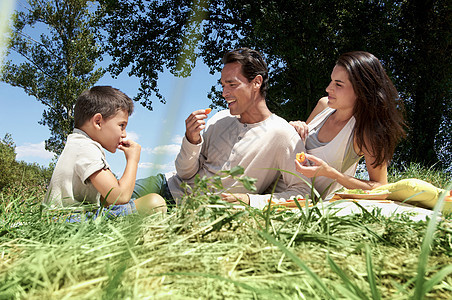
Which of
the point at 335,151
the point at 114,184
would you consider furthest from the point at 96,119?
the point at 335,151

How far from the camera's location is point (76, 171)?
2.70 m

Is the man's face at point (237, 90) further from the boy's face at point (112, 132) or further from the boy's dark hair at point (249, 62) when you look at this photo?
the boy's face at point (112, 132)

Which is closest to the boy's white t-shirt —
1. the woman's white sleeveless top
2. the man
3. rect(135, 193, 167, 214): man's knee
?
rect(135, 193, 167, 214): man's knee

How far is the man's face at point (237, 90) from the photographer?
144 inches

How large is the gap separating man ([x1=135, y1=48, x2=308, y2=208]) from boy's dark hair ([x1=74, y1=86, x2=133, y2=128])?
2.19ft

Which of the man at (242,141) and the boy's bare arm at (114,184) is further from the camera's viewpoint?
the man at (242,141)

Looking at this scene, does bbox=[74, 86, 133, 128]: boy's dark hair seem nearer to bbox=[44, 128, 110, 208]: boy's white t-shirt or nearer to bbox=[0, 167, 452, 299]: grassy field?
bbox=[44, 128, 110, 208]: boy's white t-shirt

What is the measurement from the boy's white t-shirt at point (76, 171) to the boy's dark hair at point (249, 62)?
1654 mm

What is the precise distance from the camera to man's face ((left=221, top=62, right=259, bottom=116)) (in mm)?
3652

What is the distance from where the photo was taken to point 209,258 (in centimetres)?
86

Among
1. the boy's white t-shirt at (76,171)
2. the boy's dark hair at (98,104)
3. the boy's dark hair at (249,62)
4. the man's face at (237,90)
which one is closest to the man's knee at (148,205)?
the boy's white t-shirt at (76,171)

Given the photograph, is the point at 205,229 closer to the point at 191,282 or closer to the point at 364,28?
the point at 191,282

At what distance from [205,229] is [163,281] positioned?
0.27 m

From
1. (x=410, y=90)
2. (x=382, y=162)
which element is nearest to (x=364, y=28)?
(x=410, y=90)
